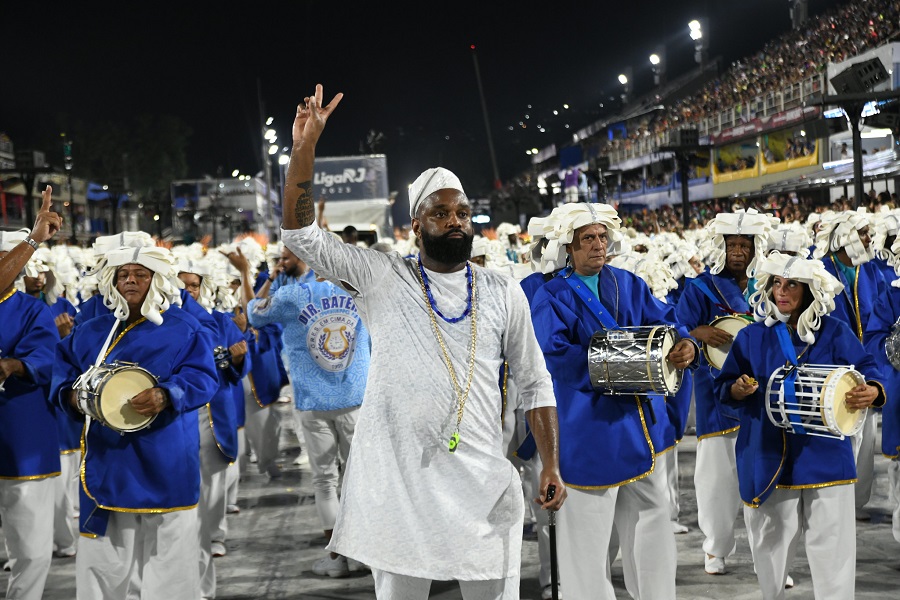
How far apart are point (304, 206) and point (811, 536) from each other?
3.44 m

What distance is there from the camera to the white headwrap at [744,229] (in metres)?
7.27

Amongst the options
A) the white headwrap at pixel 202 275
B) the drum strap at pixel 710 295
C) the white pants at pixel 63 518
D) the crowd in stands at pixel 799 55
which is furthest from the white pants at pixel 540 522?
the crowd in stands at pixel 799 55

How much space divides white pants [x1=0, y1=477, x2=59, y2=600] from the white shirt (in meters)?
3.09

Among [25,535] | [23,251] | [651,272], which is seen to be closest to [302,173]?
[23,251]

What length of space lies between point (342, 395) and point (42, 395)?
2.06 m

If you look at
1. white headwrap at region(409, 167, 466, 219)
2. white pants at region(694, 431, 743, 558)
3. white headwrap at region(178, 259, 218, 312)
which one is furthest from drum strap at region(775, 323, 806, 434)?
white headwrap at region(178, 259, 218, 312)

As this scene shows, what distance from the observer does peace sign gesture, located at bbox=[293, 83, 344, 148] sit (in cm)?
373

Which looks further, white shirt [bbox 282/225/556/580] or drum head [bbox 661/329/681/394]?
drum head [bbox 661/329/681/394]

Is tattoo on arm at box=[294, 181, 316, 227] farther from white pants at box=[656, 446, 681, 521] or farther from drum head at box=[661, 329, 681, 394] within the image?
white pants at box=[656, 446, 681, 521]

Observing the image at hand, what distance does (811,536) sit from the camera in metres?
5.63

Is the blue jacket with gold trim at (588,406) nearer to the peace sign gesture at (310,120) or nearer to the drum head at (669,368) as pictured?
the drum head at (669,368)

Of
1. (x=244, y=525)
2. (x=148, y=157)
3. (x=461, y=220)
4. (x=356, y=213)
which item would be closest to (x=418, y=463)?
(x=461, y=220)

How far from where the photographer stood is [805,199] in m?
29.9

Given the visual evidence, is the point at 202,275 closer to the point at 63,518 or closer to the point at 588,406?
the point at 63,518
